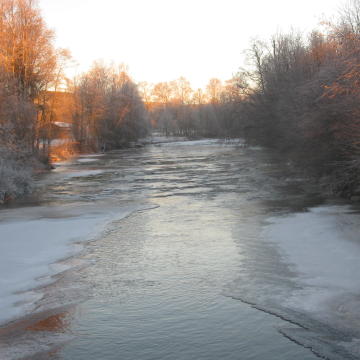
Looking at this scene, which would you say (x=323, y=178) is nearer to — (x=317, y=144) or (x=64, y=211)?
(x=317, y=144)

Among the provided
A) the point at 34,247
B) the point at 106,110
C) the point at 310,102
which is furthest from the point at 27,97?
the point at 106,110

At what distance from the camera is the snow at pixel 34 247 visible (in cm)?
772

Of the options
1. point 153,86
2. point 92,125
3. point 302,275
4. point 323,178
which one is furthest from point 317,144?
point 153,86

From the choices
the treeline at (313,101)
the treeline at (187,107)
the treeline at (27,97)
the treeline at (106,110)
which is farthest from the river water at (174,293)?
the treeline at (187,107)

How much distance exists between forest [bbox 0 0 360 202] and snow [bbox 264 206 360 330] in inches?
85.9

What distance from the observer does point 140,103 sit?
7444 cm

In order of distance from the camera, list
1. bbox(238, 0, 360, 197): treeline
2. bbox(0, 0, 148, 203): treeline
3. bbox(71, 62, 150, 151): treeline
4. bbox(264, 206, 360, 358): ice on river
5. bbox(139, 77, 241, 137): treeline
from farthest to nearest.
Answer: bbox(139, 77, 241, 137): treeline, bbox(71, 62, 150, 151): treeline, bbox(0, 0, 148, 203): treeline, bbox(238, 0, 360, 197): treeline, bbox(264, 206, 360, 358): ice on river

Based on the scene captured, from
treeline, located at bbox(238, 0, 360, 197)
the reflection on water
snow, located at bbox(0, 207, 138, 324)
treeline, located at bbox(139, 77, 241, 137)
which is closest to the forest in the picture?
treeline, located at bbox(238, 0, 360, 197)

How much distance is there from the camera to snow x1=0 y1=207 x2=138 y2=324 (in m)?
7.72

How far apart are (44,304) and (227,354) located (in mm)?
3326

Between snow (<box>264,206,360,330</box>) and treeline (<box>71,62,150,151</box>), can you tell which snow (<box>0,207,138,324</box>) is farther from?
treeline (<box>71,62,150,151</box>)

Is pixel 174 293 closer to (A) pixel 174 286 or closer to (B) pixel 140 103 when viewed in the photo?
(A) pixel 174 286

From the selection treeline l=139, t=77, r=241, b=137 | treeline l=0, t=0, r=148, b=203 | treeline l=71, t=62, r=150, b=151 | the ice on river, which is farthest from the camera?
treeline l=139, t=77, r=241, b=137

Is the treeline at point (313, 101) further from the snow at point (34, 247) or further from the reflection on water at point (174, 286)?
the snow at point (34, 247)
